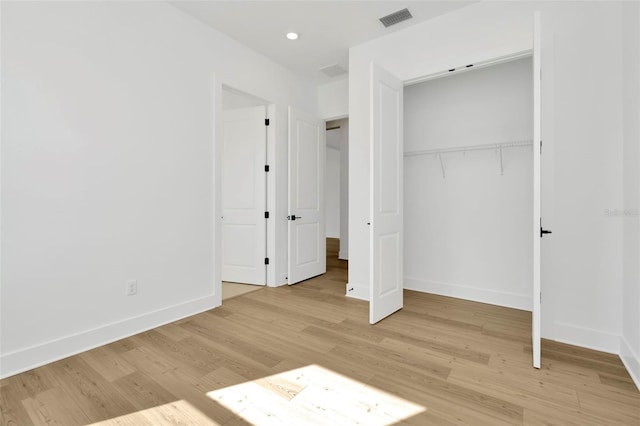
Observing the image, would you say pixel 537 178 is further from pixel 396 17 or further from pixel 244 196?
pixel 244 196

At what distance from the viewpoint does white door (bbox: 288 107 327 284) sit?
4188 millimetres

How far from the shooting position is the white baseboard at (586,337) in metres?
2.27

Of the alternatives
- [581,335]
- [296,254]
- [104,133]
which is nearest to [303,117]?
[296,254]

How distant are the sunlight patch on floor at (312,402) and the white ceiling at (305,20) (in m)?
3.19

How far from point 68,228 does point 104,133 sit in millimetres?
787

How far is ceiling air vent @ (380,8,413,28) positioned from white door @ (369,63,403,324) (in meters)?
0.62

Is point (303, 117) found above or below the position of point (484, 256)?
above

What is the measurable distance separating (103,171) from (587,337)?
4006 millimetres

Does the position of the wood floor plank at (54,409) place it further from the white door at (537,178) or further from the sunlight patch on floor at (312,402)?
the white door at (537,178)

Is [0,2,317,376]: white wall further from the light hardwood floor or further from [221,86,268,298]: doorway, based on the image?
[221,86,268,298]: doorway

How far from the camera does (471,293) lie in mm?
3512

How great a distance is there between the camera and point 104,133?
96.7 inches

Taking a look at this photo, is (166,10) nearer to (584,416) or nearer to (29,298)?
(29,298)

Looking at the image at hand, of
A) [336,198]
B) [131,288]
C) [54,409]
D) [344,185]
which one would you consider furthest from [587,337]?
[336,198]
